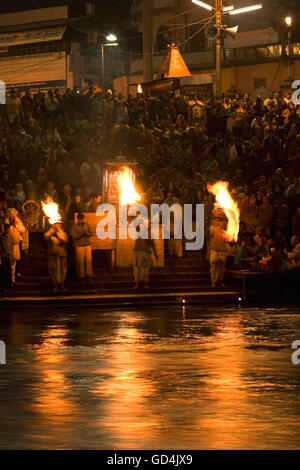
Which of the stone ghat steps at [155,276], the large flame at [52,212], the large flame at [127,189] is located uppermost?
the large flame at [127,189]

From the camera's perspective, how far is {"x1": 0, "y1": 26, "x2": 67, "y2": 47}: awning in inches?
2665

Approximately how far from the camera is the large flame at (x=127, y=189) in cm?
2700

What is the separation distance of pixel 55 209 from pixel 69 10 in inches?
1766

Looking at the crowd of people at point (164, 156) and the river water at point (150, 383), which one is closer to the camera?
the river water at point (150, 383)

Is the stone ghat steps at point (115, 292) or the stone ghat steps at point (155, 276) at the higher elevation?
the stone ghat steps at point (155, 276)

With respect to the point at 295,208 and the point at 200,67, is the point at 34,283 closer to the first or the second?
the point at 295,208

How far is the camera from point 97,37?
6988cm

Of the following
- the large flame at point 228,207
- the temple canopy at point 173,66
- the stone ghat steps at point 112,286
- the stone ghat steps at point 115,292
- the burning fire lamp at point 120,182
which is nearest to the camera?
the stone ghat steps at point 115,292

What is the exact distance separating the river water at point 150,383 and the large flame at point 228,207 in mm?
4562

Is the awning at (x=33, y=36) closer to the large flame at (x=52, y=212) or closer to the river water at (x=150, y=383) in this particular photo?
the large flame at (x=52, y=212)

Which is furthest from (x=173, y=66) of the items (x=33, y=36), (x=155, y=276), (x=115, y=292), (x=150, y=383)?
(x=33, y=36)

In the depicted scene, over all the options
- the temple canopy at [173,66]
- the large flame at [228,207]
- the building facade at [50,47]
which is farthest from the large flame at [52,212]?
the building facade at [50,47]

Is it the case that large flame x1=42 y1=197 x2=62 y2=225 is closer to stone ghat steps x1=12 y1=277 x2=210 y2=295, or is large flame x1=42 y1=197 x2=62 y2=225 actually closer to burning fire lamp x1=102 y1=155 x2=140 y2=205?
stone ghat steps x1=12 y1=277 x2=210 y2=295

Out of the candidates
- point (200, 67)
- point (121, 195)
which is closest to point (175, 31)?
point (200, 67)
